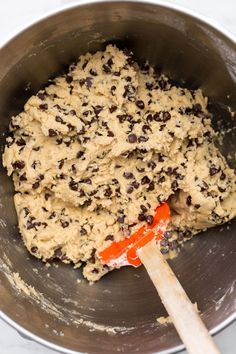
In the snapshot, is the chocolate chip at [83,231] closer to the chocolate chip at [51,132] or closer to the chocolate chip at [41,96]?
the chocolate chip at [51,132]

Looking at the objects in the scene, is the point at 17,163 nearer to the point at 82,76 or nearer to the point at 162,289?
the point at 82,76

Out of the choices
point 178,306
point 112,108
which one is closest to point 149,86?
point 112,108

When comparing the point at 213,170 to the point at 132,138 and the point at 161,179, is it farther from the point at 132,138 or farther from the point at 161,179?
the point at 132,138

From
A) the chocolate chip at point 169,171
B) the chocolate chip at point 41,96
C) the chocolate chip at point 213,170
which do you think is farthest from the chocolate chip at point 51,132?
the chocolate chip at point 213,170

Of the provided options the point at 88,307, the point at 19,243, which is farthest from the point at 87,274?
the point at 19,243

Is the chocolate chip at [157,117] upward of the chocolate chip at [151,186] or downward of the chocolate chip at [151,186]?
upward

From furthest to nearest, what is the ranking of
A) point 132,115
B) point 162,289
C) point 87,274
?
point 87,274 < point 132,115 < point 162,289

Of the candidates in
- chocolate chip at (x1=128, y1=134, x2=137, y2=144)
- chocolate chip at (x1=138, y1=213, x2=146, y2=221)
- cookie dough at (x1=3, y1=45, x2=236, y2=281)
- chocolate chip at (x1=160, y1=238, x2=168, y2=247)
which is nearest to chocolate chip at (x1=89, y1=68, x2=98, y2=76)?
cookie dough at (x1=3, y1=45, x2=236, y2=281)
